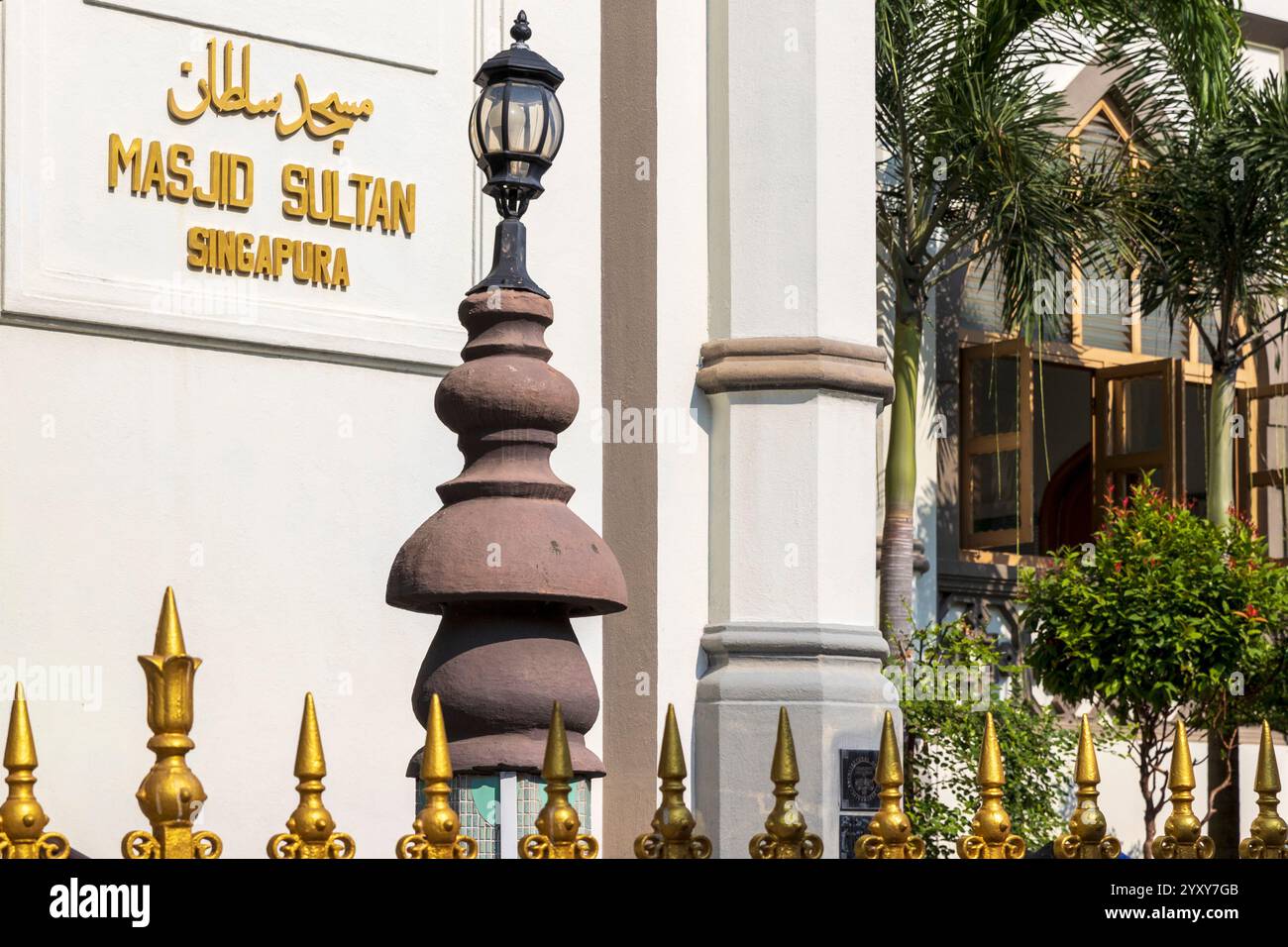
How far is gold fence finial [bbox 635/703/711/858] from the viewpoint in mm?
4148

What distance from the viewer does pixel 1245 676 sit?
12969 millimetres

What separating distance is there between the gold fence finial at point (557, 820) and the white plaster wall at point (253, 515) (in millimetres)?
5265

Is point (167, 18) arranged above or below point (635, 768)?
above

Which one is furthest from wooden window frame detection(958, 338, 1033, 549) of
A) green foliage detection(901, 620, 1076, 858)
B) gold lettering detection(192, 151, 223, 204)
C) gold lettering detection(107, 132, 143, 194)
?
gold lettering detection(107, 132, 143, 194)

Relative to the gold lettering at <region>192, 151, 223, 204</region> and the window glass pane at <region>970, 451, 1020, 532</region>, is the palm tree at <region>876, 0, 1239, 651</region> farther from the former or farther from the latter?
the gold lettering at <region>192, 151, 223, 204</region>

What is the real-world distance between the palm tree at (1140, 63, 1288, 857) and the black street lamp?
28.0 ft

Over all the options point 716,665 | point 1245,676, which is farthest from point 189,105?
point 1245,676

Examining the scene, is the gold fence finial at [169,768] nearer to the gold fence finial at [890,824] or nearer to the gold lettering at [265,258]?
the gold fence finial at [890,824]

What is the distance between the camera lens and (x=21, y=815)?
3.53 m

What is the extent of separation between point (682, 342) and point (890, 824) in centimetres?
601
